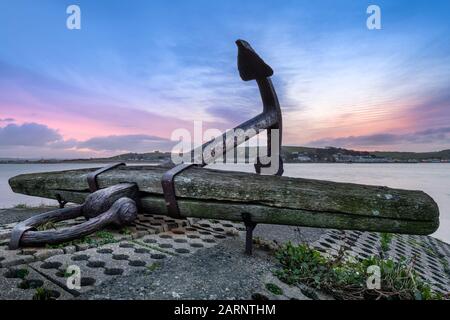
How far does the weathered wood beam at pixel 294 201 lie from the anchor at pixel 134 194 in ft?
0.53

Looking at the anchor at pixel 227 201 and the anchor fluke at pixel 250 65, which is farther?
the anchor fluke at pixel 250 65

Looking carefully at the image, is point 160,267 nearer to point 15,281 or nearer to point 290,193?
point 15,281

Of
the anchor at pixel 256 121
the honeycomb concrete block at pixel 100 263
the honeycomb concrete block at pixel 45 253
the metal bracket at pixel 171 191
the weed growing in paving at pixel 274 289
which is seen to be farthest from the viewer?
the anchor at pixel 256 121

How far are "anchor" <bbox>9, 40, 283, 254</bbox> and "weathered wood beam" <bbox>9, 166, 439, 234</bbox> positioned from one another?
16cm

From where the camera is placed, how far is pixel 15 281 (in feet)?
7.98

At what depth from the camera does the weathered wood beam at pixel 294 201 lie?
9.71 ft

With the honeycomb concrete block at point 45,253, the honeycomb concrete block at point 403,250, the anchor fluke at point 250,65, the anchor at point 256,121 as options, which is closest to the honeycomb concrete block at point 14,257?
the honeycomb concrete block at point 45,253

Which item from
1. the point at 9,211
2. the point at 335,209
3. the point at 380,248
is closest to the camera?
the point at 335,209

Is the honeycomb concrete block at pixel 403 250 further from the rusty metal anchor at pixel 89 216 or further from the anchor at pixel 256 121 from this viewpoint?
the rusty metal anchor at pixel 89 216

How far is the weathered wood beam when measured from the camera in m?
2.96

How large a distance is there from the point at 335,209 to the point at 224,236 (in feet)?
5.70

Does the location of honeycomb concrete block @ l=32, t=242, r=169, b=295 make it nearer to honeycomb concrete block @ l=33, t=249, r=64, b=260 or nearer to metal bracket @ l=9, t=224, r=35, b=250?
honeycomb concrete block @ l=33, t=249, r=64, b=260

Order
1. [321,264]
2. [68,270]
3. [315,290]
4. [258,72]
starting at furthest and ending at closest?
[258,72]
[321,264]
[315,290]
[68,270]
